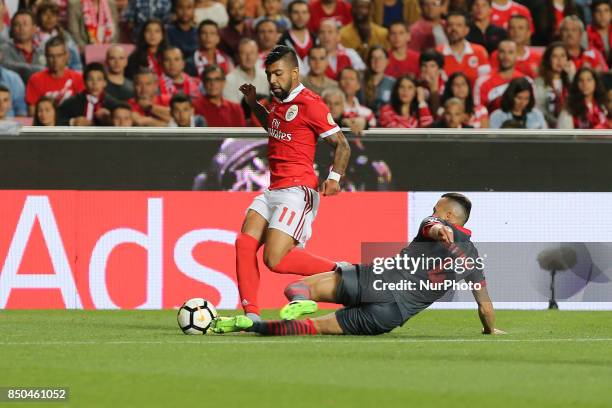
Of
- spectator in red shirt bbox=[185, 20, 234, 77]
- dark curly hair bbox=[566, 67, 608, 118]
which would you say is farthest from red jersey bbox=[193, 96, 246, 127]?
dark curly hair bbox=[566, 67, 608, 118]

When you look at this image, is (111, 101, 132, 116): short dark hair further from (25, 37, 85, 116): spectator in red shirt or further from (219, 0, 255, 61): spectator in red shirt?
(219, 0, 255, 61): spectator in red shirt

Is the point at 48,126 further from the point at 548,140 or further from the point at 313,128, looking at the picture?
the point at 548,140

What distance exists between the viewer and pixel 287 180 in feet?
34.8

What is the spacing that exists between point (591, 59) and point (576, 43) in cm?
29

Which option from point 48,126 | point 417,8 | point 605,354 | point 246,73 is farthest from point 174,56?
point 605,354

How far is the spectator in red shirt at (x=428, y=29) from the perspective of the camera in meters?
17.0

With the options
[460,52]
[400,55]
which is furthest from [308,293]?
[460,52]

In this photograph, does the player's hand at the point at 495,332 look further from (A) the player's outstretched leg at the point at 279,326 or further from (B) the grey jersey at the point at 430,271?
(A) the player's outstretched leg at the point at 279,326

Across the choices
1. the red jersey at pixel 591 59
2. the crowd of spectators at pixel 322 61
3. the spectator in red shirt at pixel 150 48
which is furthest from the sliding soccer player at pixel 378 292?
the red jersey at pixel 591 59

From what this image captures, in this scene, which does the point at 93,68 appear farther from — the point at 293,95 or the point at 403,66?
the point at 293,95

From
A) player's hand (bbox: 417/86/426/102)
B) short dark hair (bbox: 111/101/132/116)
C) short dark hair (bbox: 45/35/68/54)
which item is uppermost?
short dark hair (bbox: 45/35/68/54)

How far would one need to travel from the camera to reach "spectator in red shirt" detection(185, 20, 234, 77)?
1594 cm

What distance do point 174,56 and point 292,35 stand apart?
165cm

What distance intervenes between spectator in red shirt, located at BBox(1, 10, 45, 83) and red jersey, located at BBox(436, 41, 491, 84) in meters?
4.80
